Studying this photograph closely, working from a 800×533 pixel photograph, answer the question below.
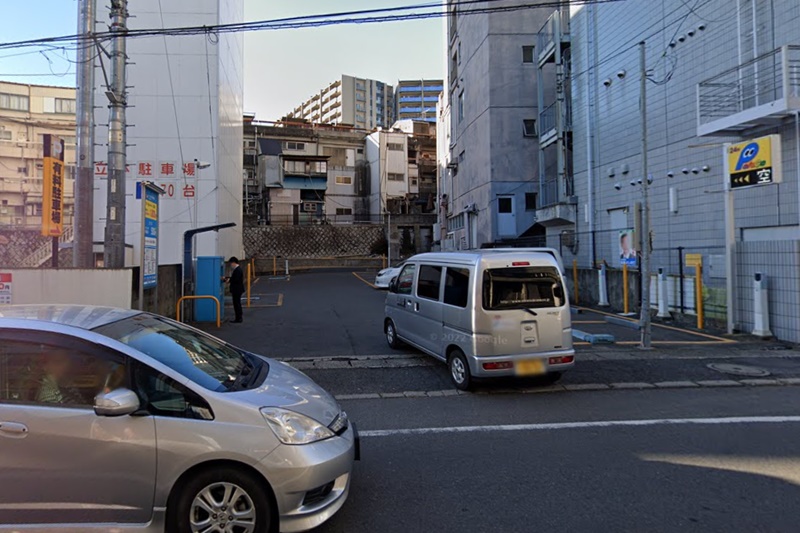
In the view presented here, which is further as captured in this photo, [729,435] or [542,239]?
[542,239]

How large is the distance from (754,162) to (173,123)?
2125cm

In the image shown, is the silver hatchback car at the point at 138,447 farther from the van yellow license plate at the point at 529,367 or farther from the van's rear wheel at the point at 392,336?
the van's rear wheel at the point at 392,336

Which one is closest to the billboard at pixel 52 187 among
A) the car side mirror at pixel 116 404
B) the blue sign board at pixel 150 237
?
the blue sign board at pixel 150 237

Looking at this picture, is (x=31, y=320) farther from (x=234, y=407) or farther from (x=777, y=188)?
(x=777, y=188)

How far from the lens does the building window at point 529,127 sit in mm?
26328

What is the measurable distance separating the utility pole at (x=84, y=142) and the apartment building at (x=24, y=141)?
1099 inches

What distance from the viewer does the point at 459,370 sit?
22.3ft

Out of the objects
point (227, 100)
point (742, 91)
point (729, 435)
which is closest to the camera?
point (729, 435)

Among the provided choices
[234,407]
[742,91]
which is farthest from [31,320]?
[742,91]

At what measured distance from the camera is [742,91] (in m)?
11.5

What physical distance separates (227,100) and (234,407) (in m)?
25.1

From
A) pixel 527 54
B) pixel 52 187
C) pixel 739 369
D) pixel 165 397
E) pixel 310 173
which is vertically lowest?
pixel 739 369

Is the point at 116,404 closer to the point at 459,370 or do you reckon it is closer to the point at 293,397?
the point at 293,397

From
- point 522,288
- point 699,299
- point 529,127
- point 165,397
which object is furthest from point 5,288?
point 529,127
